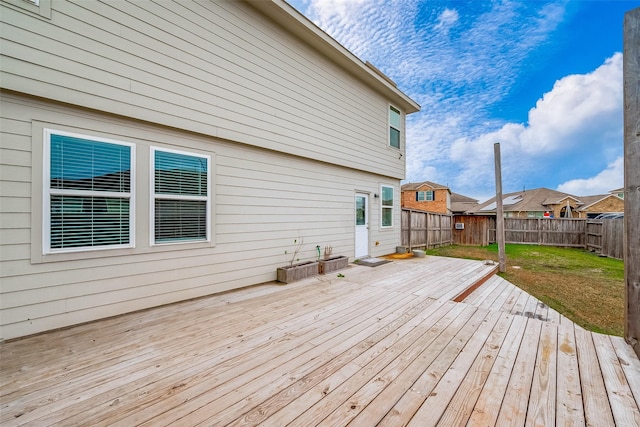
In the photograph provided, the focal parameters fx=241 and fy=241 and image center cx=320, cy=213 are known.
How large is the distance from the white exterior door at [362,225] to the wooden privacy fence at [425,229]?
10.2ft

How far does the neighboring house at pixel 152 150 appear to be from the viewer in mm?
2582

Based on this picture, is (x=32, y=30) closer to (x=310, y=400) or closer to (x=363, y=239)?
(x=310, y=400)

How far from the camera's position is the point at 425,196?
25.6 meters

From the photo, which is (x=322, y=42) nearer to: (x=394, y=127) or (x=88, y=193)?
(x=394, y=127)

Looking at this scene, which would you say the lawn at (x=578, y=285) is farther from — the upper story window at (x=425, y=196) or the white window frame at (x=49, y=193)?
the upper story window at (x=425, y=196)

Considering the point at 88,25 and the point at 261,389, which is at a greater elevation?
the point at 88,25

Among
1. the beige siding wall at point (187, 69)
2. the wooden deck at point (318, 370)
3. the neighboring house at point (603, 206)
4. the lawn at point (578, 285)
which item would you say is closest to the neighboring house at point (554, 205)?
the neighboring house at point (603, 206)

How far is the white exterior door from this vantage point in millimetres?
7113

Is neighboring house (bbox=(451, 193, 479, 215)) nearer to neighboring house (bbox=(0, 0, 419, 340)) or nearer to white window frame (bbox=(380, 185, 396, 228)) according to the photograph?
white window frame (bbox=(380, 185, 396, 228))

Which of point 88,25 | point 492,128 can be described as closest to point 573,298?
point 88,25

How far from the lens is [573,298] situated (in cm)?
473

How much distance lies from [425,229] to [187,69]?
1054 cm

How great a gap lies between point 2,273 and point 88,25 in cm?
293

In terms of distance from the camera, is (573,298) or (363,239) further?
(363,239)
